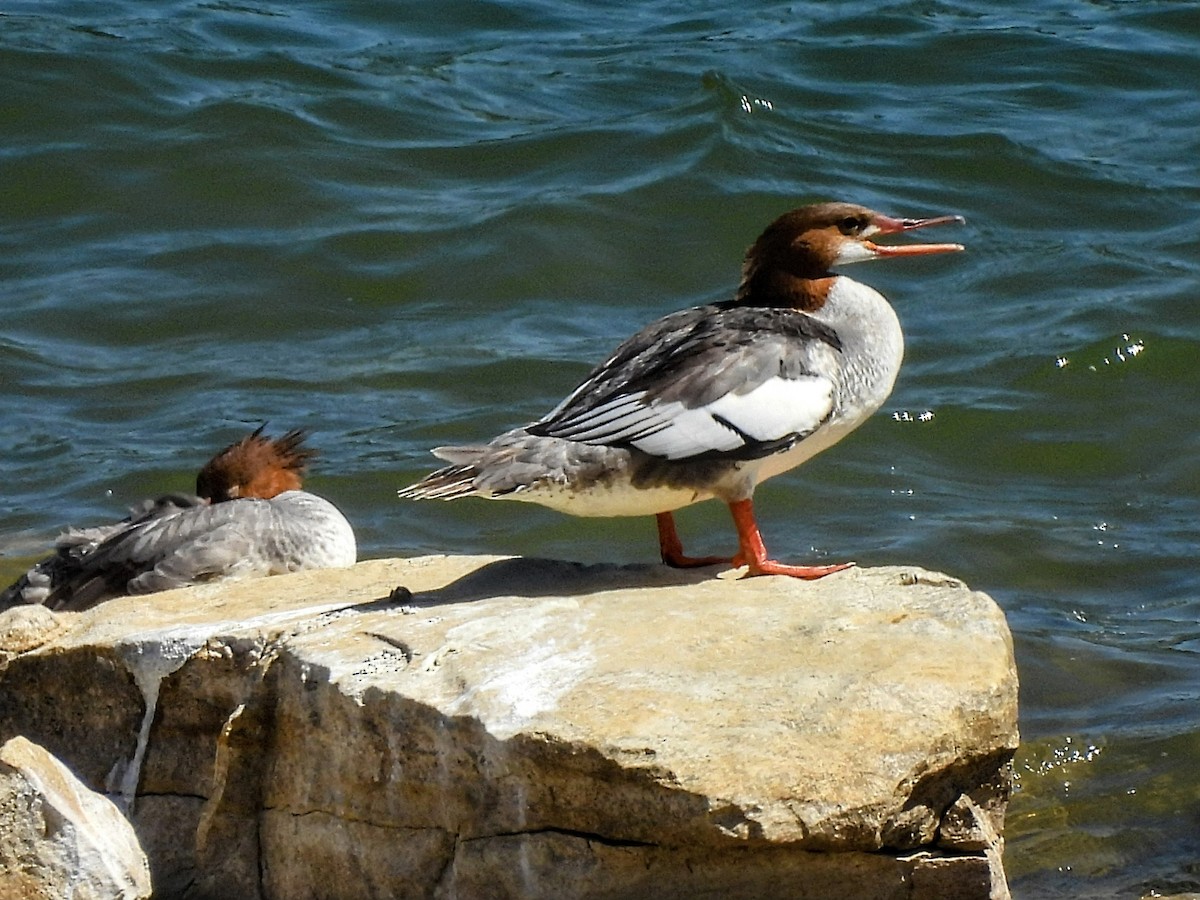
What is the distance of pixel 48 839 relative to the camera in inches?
161

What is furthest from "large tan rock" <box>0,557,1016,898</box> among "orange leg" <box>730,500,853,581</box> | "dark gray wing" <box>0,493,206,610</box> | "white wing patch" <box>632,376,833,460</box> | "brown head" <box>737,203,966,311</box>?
"dark gray wing" <box>0,493,206,610</box>

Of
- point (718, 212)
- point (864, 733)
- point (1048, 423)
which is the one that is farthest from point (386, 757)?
point (718, 212)

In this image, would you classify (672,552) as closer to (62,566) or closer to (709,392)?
(709,392)

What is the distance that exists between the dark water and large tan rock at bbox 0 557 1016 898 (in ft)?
4.37

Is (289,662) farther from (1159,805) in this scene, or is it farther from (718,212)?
(718,212)

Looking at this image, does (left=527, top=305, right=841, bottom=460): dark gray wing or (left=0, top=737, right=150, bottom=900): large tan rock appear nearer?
(left=0, top=737, right=150, bottom=900): large tan rock

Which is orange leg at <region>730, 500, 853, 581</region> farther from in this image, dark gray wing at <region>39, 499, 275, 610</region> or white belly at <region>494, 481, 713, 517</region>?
dark gray wing at <region>39, 499, 275, 610</region>

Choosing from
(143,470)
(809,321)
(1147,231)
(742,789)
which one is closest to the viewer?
(742,789)

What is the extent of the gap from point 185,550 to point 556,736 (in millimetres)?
2840

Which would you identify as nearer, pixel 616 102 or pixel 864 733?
pixel 864 733

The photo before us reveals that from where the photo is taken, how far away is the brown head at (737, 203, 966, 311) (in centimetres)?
586

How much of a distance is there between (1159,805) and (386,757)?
2.88 metres

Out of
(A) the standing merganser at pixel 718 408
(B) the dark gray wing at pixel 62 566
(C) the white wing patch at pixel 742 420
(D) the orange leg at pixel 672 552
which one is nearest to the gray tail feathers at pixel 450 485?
(A) the standing merganser at pixel 718 408

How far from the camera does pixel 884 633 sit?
455 centimetres
